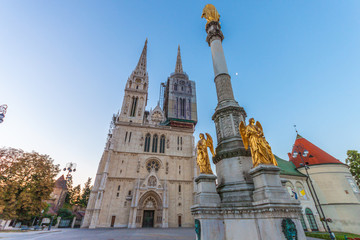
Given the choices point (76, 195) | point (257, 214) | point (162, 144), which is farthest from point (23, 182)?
point (76, 195)

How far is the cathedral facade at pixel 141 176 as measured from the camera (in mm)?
22391

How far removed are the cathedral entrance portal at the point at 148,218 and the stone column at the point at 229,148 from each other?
21368 millimetres

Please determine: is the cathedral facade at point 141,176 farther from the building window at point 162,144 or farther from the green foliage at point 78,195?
the green foliage at point 78,195

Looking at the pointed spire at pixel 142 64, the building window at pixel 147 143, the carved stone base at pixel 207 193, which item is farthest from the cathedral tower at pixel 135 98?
the carved stone base at pixel 207 193

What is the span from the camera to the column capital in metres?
9.67

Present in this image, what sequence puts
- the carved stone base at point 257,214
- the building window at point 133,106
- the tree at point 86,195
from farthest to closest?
the tree at point 86,195 < the building window at point 133,106 < the carved stone base at point 257,214

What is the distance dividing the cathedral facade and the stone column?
20017 millimetres

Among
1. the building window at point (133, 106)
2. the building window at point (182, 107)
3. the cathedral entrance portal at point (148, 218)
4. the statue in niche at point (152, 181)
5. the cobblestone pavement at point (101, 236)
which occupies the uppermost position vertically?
the building window at point (182, 107)

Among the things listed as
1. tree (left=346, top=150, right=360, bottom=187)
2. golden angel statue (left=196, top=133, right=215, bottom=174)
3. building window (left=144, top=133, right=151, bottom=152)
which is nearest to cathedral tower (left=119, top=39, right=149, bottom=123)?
building window (left=144, top=133, right=151, bottom=152)

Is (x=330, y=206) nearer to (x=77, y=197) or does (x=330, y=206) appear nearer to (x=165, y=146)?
(x=165, y=146)

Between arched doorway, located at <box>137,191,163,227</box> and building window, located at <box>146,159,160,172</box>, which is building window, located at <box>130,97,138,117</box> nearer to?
building window, located at <box>146,159,160,172</box>

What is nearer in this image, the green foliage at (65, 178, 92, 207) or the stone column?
the stone column

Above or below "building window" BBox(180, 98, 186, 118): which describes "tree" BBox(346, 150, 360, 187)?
below

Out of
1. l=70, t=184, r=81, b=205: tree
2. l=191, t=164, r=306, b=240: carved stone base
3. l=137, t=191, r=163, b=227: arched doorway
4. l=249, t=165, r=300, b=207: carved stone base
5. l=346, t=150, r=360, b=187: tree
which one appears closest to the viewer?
l=191, t=164, r=306, b=240: carved stone base
